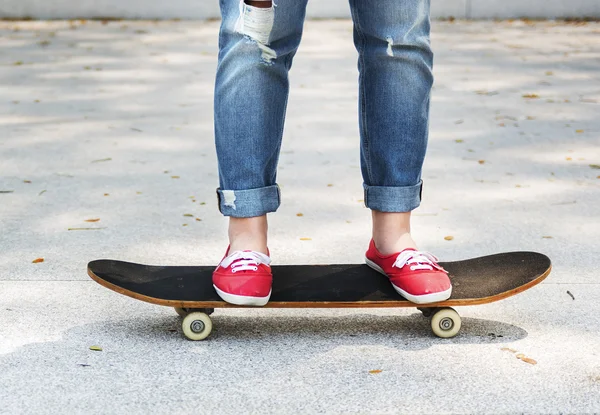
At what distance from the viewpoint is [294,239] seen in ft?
10.4

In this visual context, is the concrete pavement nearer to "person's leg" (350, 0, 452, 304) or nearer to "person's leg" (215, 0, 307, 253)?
"person's leg" (350, 0, 452, 304)

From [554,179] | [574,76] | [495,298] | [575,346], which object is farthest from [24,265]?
[574,76]

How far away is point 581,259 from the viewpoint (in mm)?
2914

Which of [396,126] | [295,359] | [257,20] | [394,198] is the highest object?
[257,20]

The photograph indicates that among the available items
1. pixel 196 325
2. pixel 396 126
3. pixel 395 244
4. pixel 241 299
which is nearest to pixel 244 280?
pixel 241 299

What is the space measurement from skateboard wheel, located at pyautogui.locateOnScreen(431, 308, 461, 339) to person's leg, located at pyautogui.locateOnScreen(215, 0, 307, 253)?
1.50 feet

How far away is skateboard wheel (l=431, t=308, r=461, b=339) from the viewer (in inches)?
87.3

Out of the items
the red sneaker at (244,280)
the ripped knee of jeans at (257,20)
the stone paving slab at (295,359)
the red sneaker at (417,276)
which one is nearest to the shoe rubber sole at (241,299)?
the red sneaker at (244,280)

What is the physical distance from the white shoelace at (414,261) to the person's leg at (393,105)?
0.04 meters

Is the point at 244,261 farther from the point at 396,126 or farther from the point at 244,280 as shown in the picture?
the point at 396,126

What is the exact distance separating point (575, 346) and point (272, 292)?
0.74 m

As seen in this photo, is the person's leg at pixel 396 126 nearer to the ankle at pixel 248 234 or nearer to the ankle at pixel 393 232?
the ankle at pixel 393 232

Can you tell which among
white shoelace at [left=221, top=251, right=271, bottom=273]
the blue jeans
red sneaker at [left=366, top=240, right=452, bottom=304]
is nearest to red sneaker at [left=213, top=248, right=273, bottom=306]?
white shoelace at [left=221, top=251, right=271, bottom=273]

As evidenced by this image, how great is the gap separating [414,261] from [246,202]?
438 mm
